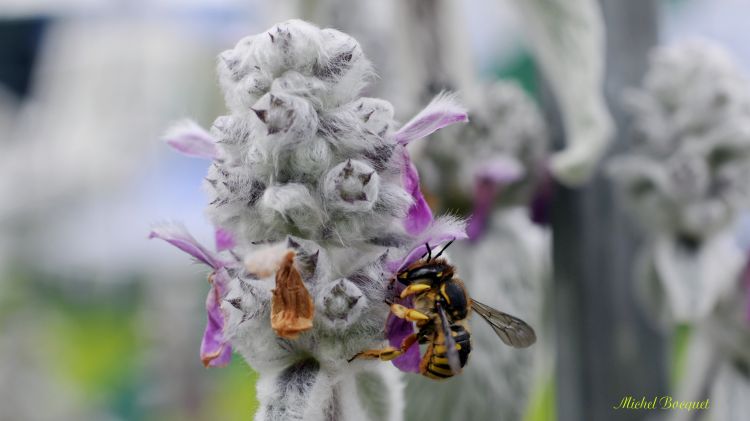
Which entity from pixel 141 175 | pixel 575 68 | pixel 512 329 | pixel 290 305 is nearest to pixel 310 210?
pixel 290 305

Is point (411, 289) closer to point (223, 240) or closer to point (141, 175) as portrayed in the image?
point (223, 240)

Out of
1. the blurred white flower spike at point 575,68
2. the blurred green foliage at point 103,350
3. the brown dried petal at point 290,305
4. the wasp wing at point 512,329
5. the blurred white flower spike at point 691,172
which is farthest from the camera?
the blurred green foliage at point 103,350

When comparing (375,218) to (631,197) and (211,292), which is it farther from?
(631,197)

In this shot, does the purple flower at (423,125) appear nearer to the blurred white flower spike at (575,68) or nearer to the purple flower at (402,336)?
the purple flower at (402,336)

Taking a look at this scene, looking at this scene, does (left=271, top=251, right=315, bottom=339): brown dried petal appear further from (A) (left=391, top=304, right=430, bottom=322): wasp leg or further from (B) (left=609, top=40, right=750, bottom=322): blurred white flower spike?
(B) (left=609, top=40, right=750, bottom=322): blurred white flower spike

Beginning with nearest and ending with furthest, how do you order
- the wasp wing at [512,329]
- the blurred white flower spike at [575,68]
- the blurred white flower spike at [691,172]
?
1. the wasp wing at [512,329]
2. the blurred white flower spike at [575,68]
3. the blurred white flower spike at [691,172]

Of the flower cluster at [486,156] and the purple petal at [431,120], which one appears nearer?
the purple petal at [431,120]
